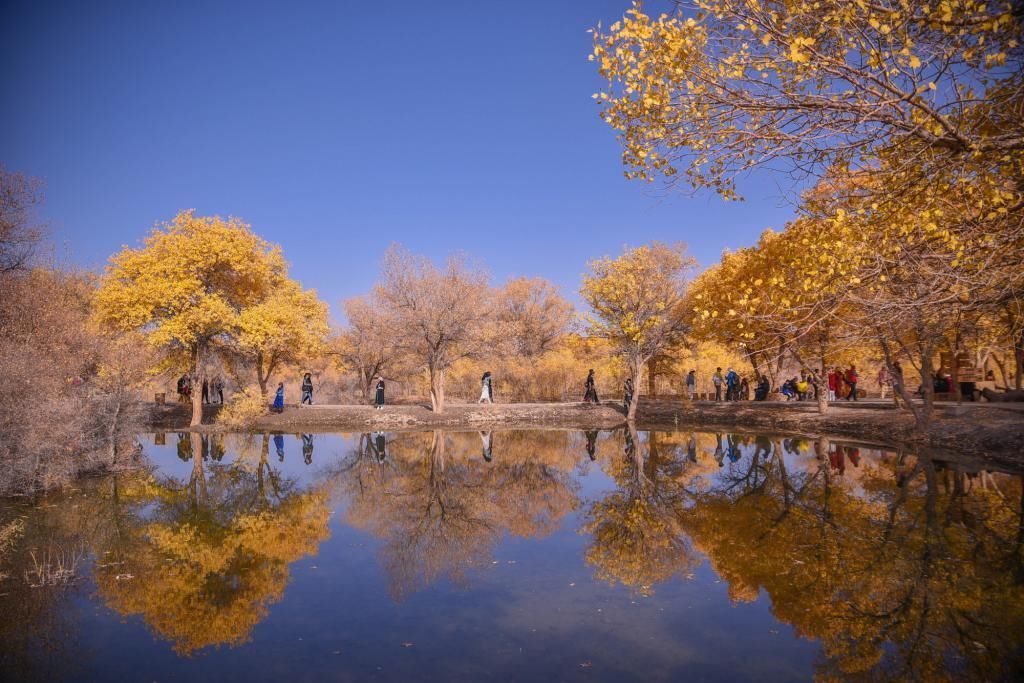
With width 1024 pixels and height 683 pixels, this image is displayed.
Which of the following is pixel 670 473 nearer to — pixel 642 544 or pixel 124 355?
pixel 642 544

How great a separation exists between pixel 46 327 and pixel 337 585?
12.7 m

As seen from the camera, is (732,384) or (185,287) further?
(732,384)

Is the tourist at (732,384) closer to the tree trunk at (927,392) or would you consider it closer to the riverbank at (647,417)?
the riverbank at (647,417)

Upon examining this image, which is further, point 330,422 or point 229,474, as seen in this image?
point 330,422

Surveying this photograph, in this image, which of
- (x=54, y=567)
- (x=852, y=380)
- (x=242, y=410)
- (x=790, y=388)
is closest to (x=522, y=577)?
(x=54, y=567)

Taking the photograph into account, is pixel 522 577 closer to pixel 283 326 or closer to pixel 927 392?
pixel 927 392

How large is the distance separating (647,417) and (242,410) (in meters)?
20.0

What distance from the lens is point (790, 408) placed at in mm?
30016

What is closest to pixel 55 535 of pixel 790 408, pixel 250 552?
pixel 250 552

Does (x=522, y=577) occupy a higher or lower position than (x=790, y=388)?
lower

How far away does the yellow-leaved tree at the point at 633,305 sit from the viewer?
30156 millimetres

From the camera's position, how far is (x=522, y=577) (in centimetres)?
872

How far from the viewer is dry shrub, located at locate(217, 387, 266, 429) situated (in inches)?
1078

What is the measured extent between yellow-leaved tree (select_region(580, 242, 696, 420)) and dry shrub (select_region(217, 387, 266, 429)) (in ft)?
53.8
